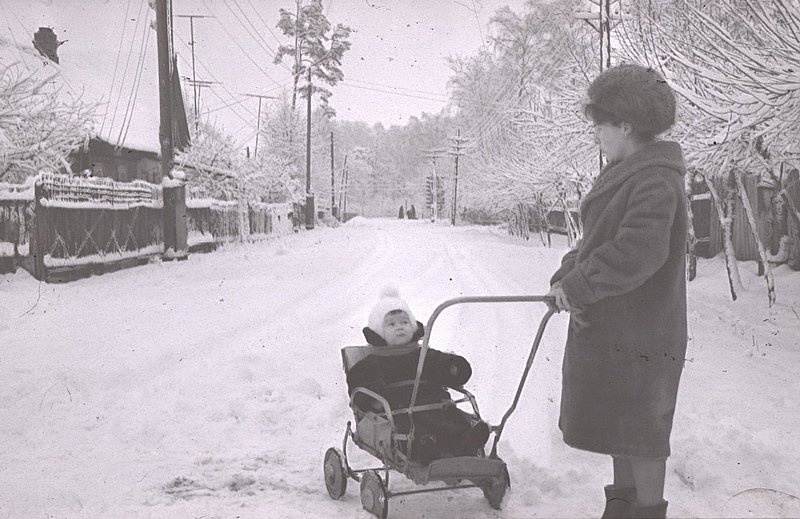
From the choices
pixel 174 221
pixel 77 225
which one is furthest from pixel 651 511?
pixel 174 221

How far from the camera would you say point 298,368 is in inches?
209

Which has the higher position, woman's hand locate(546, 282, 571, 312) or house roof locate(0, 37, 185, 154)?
house roof locate(0, 37, 185, 154)

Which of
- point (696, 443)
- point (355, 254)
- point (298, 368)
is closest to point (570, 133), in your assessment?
point (355, 254)

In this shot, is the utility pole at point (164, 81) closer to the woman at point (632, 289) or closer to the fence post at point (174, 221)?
the fence post at point (174, 221)

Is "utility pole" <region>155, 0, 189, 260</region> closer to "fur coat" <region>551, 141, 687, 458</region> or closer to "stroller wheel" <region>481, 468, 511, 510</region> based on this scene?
"stroller wheel" <region>481, 468, 511, 510</region>

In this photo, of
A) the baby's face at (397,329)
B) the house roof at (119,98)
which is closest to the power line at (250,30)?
the baby's face at (397,329)

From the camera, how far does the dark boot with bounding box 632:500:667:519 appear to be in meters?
2.38

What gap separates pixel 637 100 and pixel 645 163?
0.24 metres

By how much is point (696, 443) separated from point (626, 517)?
136 cm

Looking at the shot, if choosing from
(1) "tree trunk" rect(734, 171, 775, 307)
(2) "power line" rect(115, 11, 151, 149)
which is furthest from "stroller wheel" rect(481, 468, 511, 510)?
(2) "power line" rect(115, 11, 151, 149)

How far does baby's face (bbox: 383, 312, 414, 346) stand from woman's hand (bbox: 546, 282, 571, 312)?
112cm

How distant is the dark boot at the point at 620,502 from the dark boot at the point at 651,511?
0.02 metres

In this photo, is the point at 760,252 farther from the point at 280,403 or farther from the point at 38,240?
the point at 38,240

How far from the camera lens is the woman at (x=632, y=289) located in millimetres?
2193
